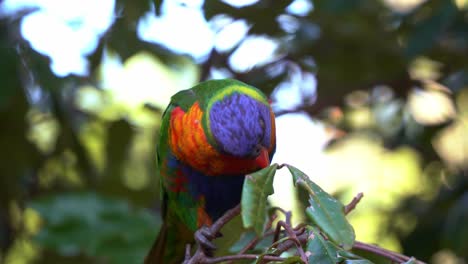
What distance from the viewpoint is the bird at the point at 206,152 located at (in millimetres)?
1469

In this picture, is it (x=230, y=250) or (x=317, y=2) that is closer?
(x=230, y=250)

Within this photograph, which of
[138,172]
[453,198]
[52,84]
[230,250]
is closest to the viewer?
[230,250]

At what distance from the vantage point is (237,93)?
1.55 meters

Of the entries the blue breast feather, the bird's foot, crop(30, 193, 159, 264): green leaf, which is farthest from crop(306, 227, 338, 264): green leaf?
crop(30, 193, 159, 264): green leaf

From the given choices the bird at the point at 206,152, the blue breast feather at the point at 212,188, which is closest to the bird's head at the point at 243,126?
the bird at the point at 206,152

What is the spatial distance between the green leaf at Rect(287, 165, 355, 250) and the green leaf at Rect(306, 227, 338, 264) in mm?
22

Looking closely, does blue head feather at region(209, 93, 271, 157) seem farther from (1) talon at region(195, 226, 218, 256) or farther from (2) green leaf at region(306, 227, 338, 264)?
(2) green leaf at region(306, 227, 338, 264)

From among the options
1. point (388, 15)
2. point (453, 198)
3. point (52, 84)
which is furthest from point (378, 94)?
point (52, 84)

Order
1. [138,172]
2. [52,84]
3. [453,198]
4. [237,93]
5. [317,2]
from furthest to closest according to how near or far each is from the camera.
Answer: [138,172] → [453,198] → [317,2] → [52,84] → [237,93]

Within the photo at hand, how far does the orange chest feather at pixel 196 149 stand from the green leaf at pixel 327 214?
46cm

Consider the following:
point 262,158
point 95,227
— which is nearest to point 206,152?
point 262,158

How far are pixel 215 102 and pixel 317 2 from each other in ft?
2.49

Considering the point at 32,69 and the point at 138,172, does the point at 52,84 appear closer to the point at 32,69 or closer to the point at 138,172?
the point at 32,69

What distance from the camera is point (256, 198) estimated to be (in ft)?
3.30
